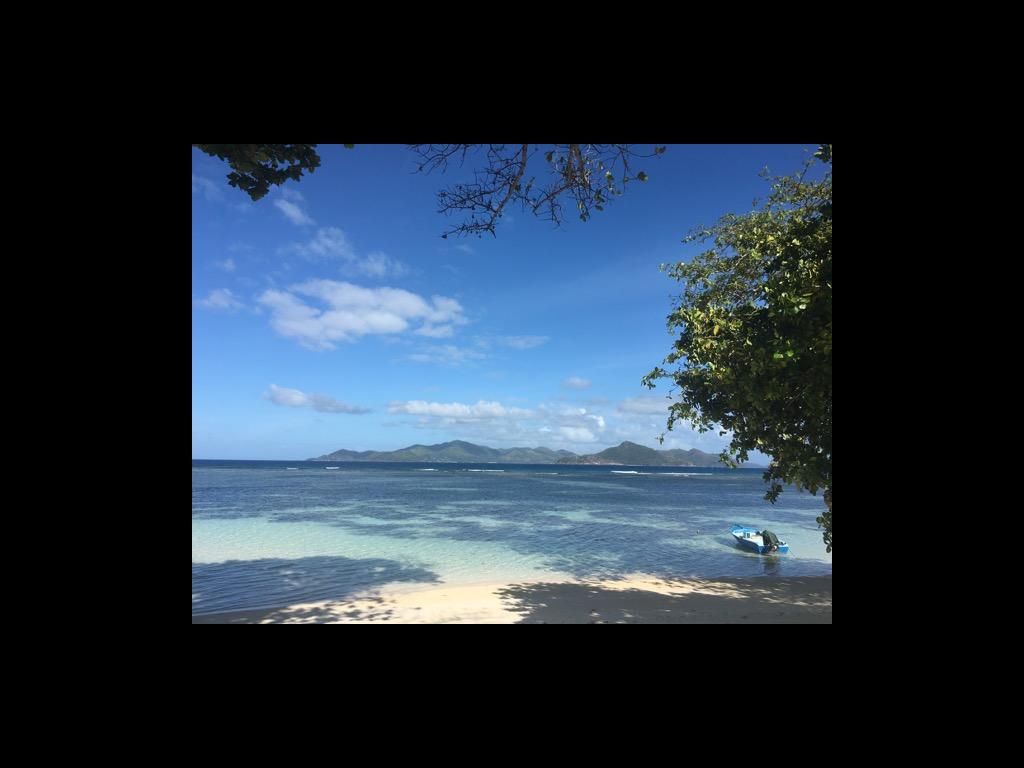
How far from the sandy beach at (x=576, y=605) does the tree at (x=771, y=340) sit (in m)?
2.29

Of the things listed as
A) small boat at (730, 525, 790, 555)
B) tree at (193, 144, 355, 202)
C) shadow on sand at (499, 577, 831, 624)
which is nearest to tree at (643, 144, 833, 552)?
shadow on sand at (499, 577, 831, 624)

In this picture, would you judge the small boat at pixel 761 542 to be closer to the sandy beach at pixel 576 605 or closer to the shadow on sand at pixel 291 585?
the sandy beach at pixel 576 605

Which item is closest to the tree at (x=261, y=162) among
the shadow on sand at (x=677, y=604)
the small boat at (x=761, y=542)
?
the shadow on sand at (x=677, y=604)

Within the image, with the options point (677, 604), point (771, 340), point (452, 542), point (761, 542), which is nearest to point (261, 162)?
point (771, 340)

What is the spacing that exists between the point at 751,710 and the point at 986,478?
39.9 inches

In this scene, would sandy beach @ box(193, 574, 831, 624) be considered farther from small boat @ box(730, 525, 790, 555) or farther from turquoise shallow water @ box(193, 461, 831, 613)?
small boat @ box(730, 525, 790, 555)

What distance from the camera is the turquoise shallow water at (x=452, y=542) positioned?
9828 millimetres

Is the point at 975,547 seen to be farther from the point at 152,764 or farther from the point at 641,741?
the point at 152,764

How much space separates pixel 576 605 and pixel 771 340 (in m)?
5.12

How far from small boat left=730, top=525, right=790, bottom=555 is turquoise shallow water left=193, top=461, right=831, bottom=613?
0.34 metres

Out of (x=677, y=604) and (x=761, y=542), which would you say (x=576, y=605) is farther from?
(x=761, y=542)

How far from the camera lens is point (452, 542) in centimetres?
1438

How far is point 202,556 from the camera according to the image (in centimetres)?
1192

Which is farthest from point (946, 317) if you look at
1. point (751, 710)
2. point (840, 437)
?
point (751, 710)
